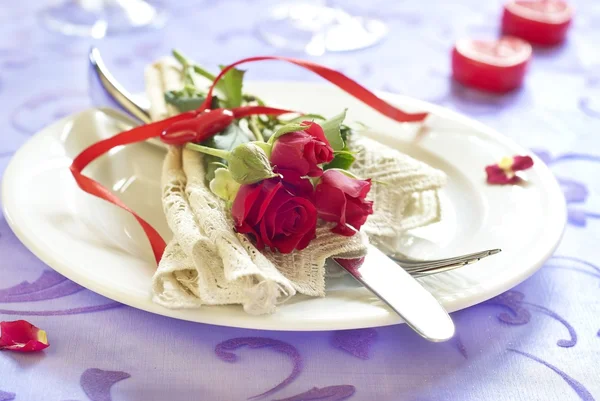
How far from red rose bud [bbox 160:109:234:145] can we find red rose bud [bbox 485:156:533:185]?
0.78ft

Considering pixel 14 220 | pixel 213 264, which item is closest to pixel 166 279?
pixel 213 264

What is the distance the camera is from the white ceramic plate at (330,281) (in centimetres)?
49

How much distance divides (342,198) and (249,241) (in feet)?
0.23

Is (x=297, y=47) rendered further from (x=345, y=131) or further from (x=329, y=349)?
(x=329, y=349)

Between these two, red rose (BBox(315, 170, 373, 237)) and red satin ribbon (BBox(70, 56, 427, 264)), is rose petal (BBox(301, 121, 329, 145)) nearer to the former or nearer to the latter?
red rose (BBox(315, 170, 373, 237))

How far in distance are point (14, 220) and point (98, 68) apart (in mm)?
229

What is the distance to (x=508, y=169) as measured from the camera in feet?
2.20

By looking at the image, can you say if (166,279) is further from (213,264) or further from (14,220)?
(14,220)

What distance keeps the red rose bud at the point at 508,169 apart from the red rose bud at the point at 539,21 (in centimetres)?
47

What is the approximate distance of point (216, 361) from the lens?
0.49 meters

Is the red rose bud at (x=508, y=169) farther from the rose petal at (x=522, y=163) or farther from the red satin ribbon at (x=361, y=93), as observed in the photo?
the red satin ribbon at (x=361, y=93)

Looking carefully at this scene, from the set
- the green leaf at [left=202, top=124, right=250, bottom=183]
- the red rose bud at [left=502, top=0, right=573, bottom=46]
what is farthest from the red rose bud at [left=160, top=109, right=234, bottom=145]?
the red rose bud at [left=502, top=0, right=573, bottom=46]

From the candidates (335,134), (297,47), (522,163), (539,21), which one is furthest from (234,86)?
(539,21)

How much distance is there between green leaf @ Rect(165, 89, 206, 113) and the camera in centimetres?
69
